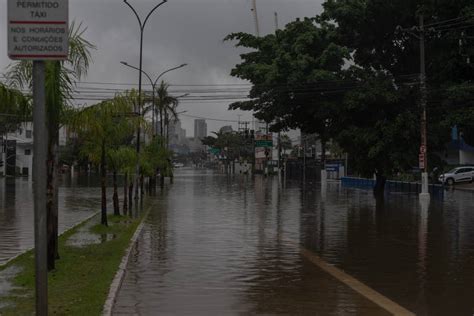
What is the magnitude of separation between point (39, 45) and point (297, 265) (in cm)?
818

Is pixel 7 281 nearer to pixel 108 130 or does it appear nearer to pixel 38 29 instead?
pixel 38 29

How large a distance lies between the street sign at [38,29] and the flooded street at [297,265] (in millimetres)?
3858

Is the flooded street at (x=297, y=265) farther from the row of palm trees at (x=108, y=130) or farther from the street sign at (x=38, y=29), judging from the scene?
the street sign at (x=38, y=29)

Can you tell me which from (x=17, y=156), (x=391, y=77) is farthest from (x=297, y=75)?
(x=17, y=156)

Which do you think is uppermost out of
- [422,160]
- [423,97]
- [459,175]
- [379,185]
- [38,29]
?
[423,97]

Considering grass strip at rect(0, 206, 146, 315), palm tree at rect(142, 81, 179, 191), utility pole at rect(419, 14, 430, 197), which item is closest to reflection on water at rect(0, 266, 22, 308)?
grass strip at rect(0, 206, 146, 315)

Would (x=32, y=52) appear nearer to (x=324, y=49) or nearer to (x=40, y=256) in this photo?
(x=40, y=256)

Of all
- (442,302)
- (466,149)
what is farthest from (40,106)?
(466,149)

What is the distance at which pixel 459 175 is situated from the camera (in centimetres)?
5909

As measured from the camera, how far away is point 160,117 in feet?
170

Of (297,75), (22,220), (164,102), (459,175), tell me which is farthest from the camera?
(459,175)

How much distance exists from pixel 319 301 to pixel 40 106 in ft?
16.9

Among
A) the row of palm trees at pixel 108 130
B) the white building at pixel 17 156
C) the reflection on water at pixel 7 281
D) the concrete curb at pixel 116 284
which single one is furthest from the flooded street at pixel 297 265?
the white building at pixel 17 156

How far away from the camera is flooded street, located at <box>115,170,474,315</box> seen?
895 cm
